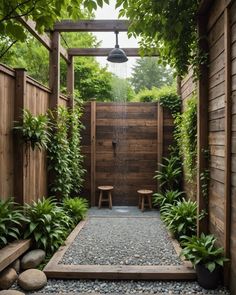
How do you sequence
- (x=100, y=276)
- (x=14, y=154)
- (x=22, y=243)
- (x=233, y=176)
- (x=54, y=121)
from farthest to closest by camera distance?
(x=54, y=121), (x=14, y=154), (x=22, y=243), (x=100, y=276), (x=233, y=176)

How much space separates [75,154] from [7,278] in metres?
3.03

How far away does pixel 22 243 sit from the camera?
9.82 feet

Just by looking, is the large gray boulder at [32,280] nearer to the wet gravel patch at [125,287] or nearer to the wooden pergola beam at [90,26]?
the wet gravel patch at [125,287]

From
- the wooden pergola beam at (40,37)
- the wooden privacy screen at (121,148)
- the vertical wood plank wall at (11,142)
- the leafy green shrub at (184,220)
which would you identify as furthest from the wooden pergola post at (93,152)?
the leafy green shrub at (184,220)

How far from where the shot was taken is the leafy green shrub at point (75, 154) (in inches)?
209

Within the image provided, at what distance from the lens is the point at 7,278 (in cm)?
262

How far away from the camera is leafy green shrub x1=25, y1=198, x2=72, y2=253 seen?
10.6 feet

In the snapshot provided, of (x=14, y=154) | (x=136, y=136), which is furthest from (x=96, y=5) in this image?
(x=136, y=136)

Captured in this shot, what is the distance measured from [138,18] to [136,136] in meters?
3.43

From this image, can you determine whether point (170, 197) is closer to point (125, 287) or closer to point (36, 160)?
point (36, 160)

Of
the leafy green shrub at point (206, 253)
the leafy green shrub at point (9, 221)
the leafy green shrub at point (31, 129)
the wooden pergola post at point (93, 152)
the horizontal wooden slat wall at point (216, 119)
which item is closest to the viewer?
the leafy green shrub at point (206, 253)

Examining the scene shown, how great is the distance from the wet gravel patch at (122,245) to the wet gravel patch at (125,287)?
0.99 ft

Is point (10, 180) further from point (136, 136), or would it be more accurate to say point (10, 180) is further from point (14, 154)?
point (136, 136)

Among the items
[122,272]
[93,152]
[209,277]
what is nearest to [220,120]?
[209,277]
